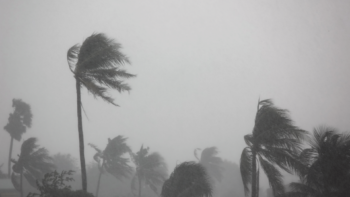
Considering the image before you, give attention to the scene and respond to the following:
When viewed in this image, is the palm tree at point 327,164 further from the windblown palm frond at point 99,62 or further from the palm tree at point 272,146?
the windblown palm frond at point 99,62

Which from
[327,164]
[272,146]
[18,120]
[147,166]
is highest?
[18,120]

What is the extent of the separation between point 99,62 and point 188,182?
8327 mm

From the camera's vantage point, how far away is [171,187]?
14.6 metres

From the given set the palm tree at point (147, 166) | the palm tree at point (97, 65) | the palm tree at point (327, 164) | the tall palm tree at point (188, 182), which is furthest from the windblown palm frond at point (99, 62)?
the palm tree at point (147, 166)

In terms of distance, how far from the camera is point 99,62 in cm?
1231

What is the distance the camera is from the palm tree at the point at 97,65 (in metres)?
12.0

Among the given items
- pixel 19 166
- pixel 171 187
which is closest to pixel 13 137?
pixel 19 166

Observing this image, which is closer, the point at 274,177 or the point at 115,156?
the point at 274,177

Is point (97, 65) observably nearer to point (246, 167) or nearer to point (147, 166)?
point (246, 167)

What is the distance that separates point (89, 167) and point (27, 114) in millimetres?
24452

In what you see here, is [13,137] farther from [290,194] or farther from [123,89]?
[290,194]

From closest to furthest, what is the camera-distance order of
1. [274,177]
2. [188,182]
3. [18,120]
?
1. [274,177]
2. [188,182]
3. [18,120]

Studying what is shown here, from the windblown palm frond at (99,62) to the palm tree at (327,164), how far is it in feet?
29.2

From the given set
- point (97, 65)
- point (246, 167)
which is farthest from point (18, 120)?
point (246, 167)
